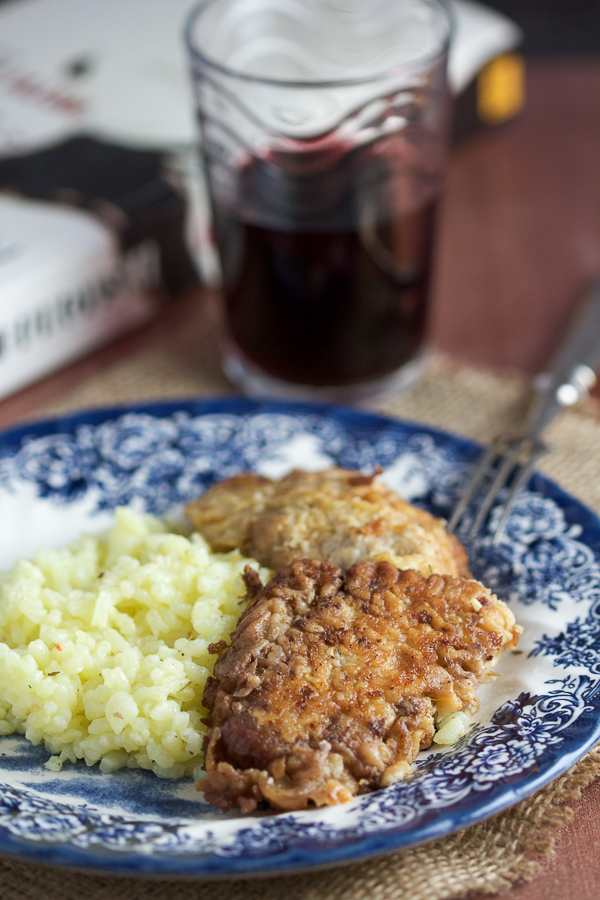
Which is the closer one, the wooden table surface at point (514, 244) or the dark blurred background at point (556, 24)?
the wooden table surface at point (514, 244)

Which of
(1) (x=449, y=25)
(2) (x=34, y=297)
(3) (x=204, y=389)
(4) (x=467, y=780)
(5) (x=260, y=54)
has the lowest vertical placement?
(3) (x=204, y=389)

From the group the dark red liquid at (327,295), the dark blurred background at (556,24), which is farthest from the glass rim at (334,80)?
the dark blurred background at (556,24)

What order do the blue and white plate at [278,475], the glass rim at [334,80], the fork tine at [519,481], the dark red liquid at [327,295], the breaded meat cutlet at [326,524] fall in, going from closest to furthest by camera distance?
the blue and white plate at [278,475], the breaded meat cutlet at [326,524], the fork tine at [519,481], the glass rim at [334,80], the dark red liquid at [327,295]

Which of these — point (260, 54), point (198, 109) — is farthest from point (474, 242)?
point (198, 109)

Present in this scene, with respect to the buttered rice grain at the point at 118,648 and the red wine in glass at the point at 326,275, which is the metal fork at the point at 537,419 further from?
the buttered rice grain at the point at 118,648

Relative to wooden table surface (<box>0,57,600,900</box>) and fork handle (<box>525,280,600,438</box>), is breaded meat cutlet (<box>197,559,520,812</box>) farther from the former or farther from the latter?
wooden table surface (<box>0,57,600,900</box>)

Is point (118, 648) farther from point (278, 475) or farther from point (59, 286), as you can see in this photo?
point (59, 286)

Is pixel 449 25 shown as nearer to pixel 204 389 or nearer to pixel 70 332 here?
pixel 204 389
